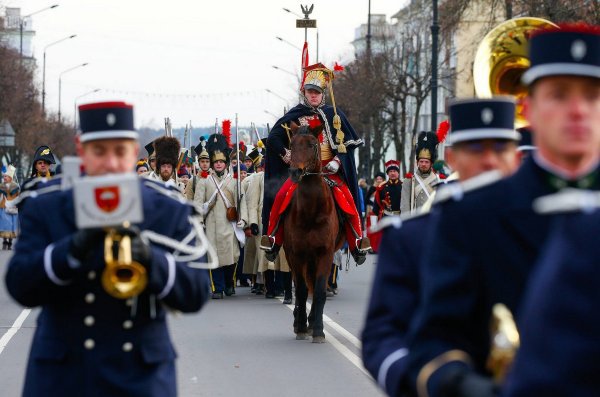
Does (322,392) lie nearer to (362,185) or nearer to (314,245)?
(314,245)

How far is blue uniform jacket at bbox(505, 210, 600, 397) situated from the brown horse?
11220 millimetres

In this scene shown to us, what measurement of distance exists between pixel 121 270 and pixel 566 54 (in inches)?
77.8

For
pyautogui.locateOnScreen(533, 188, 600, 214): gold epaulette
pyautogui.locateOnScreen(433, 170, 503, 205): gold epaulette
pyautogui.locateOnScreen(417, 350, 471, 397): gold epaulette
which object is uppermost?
pyautogui.locateOnScreen(433, 170, 503, 205): gold epaulette

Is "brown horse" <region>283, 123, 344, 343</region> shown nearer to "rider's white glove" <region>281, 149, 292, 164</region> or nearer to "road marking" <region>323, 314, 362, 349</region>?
"road marking" <region>323, 314, 362, 349</region>

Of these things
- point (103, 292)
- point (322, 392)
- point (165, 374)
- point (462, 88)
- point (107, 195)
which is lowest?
point (322, 392)

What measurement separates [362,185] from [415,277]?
39952 millimetres

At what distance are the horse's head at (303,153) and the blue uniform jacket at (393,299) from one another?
9486mm

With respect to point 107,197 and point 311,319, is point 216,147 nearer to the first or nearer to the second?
point 311,319

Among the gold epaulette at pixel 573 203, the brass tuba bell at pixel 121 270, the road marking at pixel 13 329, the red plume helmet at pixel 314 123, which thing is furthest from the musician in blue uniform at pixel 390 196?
the gold epaulette at pixel 573 203

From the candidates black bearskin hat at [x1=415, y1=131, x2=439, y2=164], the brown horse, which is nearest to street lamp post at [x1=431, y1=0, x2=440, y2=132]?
black bearskin hat at [x1=415, y1=131, x2=439, y2=164]

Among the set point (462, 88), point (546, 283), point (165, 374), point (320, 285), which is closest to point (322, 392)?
point (320, 285)

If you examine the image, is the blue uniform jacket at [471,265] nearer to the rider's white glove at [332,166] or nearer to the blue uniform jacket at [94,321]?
the blue uniform jacket at [94,321]

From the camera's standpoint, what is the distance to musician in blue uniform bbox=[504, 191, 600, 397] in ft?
8.61

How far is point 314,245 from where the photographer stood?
567 inches
